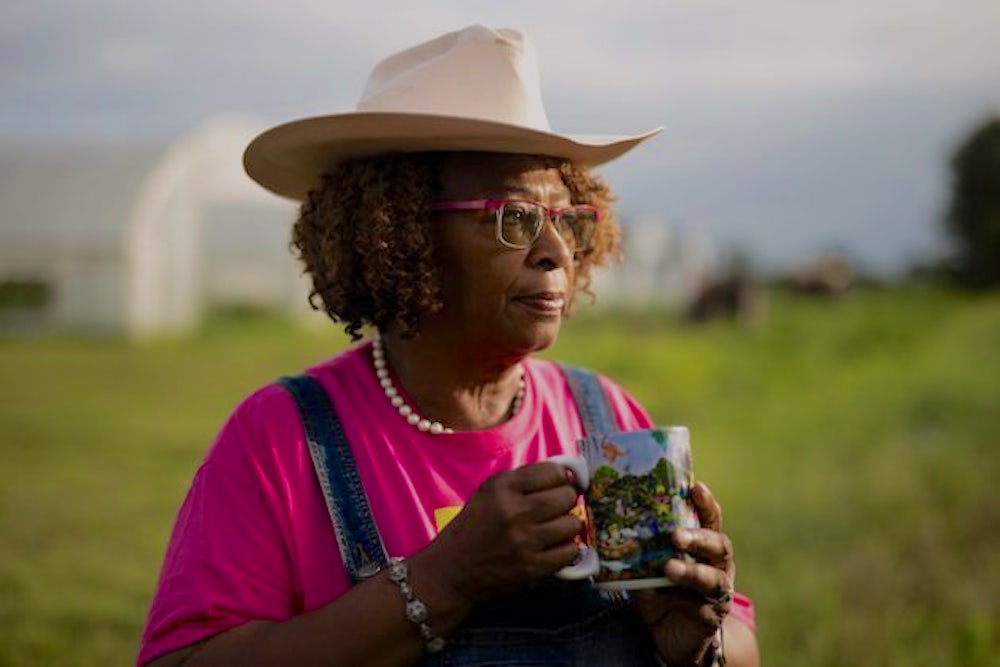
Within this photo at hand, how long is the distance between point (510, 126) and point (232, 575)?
88cm

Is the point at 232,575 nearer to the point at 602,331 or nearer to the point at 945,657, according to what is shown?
the point at 945,657

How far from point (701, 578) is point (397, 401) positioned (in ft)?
2.24

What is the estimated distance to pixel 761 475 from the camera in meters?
7.42

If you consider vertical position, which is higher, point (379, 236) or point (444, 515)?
point (379, 236)

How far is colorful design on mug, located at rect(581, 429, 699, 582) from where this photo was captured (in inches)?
72.4

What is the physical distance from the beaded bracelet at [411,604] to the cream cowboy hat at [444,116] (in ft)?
2.45

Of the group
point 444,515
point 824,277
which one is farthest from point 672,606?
point 824,277

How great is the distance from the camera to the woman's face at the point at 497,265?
2.16 meters

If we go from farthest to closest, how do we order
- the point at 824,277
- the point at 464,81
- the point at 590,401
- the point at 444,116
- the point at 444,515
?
1. the point at 824,277
2. the point at 590,401
3. the point at 464,81
4. the point at 444,515
5. the point at 444,116

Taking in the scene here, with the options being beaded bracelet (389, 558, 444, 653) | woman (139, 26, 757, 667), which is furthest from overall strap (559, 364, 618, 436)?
beaded bracelet (389, 558, 444, 653)

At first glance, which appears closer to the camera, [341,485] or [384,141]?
[341,485]

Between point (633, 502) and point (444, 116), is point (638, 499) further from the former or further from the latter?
point (444, 116)

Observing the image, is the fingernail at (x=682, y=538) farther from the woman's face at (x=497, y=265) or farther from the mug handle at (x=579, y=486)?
the woman's face at (x=497, y=265)

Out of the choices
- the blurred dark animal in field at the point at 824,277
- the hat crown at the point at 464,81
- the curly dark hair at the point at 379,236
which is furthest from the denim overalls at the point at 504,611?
the blurred dark animal in field at the point at 824,277
